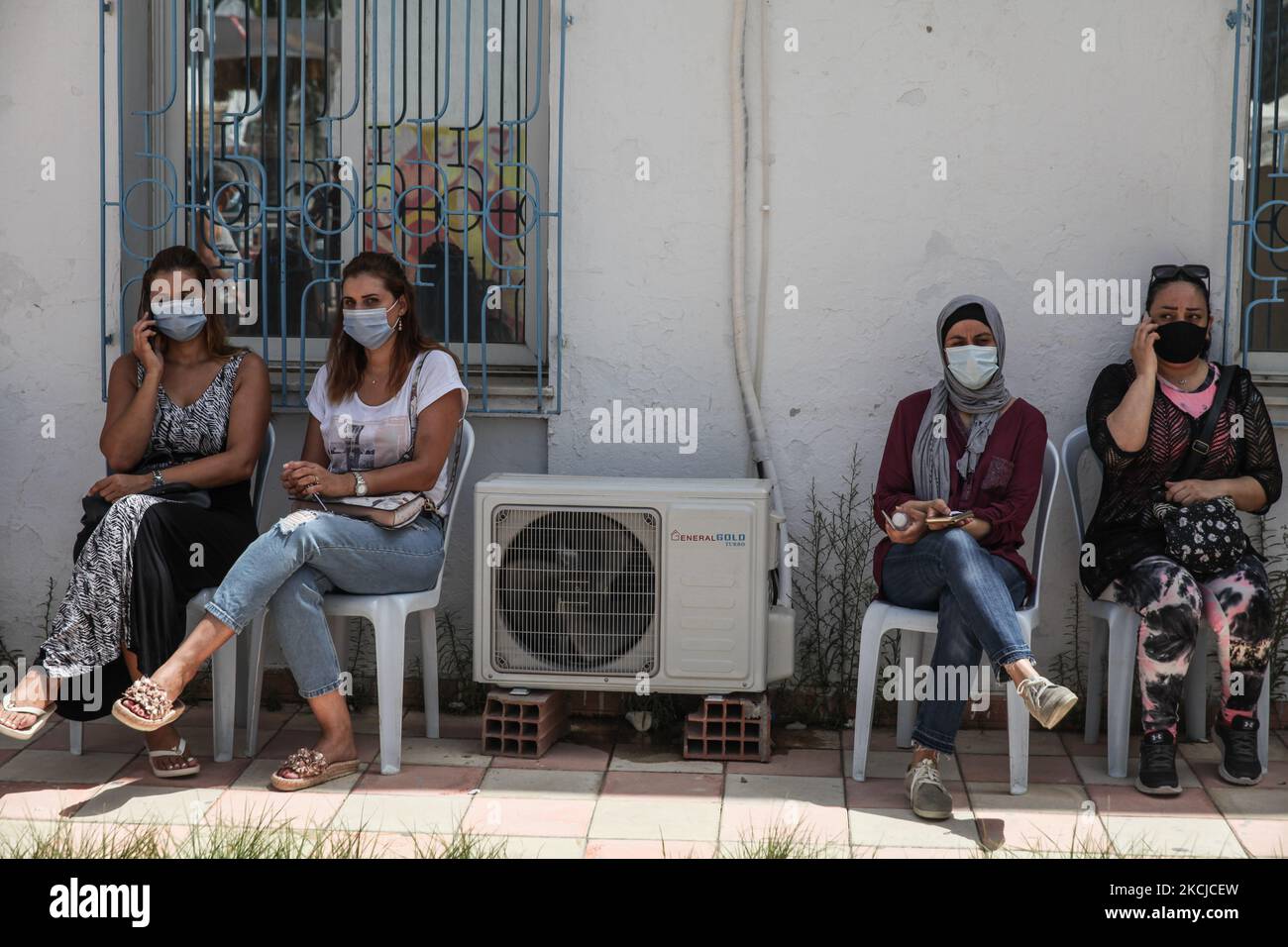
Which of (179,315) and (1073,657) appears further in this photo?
(1073,657)

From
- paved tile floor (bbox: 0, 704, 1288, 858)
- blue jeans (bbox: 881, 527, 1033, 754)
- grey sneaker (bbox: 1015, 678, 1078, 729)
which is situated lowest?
paved tile floor (bbox: 0, 704, 1288, 858)

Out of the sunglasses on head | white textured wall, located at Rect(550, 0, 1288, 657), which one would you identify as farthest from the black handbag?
the sunglasses on head

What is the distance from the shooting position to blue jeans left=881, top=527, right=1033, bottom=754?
3.96 m

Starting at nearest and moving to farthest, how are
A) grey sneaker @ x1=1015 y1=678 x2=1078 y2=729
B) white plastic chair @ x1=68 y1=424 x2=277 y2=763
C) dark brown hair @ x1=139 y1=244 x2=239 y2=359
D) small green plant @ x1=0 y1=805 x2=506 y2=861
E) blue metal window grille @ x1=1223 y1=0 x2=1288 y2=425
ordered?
→ 1. small green plant @ x1=0 y1=805 x2=506 y2=861
2. grey sneaker @ x1=1015 y1=678 x2=1078 y2=729
3. white plastic chair @ x1=68 y1=424 x2=277 y2=763
4. dark brown hair @ x1=139 y1=244 x2=239 y2=359
5. blue metal window grille @ x1=1223 y1=0 x2=1288 y2=425

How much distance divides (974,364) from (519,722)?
5.58 ft

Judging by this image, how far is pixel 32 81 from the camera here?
4906 mm

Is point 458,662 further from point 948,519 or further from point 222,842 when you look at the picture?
point 948,519

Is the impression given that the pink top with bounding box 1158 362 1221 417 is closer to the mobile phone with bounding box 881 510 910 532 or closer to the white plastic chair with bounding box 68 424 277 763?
the mobile phone with bounding box 881 510 910 532

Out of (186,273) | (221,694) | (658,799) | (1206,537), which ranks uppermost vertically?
(186,273)

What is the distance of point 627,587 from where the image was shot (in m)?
4.36

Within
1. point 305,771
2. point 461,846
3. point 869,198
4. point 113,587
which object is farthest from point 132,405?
point 869,198

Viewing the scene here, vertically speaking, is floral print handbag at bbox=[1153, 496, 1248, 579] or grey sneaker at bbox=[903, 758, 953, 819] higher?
floral print handbag at bbox=[1153, 496, 1248, 579]

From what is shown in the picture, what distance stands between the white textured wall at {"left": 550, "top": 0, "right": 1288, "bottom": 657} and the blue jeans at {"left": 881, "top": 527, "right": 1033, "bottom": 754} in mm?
660

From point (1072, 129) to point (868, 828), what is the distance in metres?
2.28
